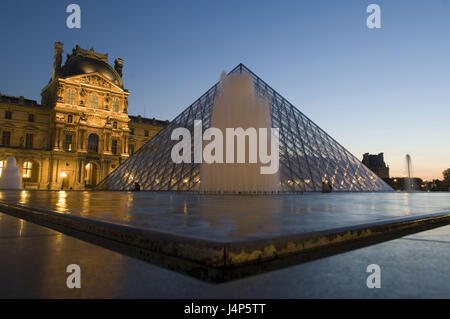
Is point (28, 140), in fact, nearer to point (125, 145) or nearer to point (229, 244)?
point (125, 145)

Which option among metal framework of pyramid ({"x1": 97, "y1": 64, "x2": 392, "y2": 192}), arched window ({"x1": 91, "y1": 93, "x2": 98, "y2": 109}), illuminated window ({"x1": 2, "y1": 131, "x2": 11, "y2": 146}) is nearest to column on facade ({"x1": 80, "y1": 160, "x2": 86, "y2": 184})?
arched window ({"x1": 91, "y1": 93, "x2": 98, "y2": 109})

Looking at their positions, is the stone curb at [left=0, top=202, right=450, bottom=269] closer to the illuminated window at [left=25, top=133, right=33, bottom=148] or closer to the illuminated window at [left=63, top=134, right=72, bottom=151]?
the illuminated window at [left=63, top=134, right=72, bottom=151]

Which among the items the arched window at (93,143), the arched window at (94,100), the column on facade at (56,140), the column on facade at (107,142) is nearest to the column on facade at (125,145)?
the column on facade at (107,142)

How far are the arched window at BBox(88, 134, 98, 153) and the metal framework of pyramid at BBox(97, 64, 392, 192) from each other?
22.9 m

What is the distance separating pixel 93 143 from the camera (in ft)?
132

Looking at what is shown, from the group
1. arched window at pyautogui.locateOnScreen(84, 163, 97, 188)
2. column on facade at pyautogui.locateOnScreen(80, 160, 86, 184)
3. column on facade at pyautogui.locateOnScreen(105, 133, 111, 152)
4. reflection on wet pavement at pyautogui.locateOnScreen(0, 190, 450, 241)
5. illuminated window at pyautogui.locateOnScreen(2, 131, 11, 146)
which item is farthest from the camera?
column on facade at pyautogui.locateOnScreen(105, 133, 111, 152)

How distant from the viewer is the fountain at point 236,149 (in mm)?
12984

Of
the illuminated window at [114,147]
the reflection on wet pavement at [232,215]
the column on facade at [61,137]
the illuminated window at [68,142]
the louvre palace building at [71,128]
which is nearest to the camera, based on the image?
the reflection on wet pavement at [232,215]

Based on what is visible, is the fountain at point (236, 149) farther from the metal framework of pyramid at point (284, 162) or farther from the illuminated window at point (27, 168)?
the illuminated window at point (27, 168)

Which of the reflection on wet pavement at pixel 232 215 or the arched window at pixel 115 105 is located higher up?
the arched window at pixel 115 105

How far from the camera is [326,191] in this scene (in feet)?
46.6

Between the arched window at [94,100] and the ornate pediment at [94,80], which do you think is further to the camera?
the arched window at [94,100]

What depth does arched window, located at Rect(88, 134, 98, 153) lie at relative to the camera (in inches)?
1570
